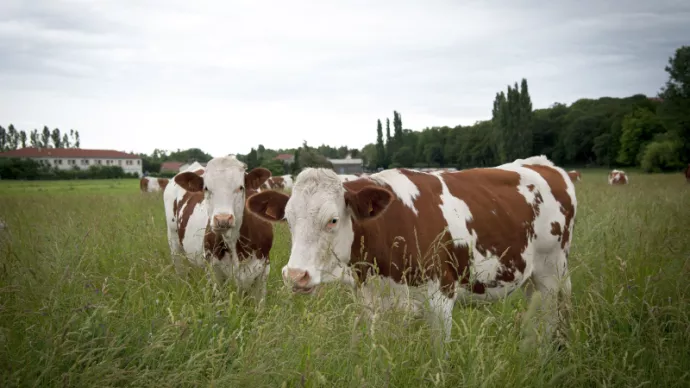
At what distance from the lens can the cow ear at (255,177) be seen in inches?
228

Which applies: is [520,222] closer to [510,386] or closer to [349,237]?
[349,237]

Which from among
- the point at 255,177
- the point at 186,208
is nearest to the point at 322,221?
the point at 255,177

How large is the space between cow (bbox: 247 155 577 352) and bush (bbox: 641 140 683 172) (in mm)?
51455

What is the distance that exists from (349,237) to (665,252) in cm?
424

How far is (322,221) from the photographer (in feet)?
10.7

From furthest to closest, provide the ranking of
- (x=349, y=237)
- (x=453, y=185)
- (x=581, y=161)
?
(x=581, y=161), (x=453, y=185), (x=349, y=237)

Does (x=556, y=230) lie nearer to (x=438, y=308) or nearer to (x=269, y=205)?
(x=438, y=308)

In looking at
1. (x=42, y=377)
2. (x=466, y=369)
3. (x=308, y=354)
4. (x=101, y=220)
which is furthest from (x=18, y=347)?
(x=101, y=220)

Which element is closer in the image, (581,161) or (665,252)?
(665,252)

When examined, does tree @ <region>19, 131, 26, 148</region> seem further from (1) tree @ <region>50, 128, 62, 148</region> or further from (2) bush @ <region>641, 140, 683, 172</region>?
(2) bush @ <region>641, 140, 683, 172</region>

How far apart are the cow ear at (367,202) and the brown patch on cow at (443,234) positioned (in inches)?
5.0

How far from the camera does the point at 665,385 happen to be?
271cm

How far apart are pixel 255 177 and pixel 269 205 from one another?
2117 mm

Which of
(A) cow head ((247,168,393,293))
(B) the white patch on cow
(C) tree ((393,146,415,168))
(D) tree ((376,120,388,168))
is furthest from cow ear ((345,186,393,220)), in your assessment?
(D) tree ((376,120,388,168))
